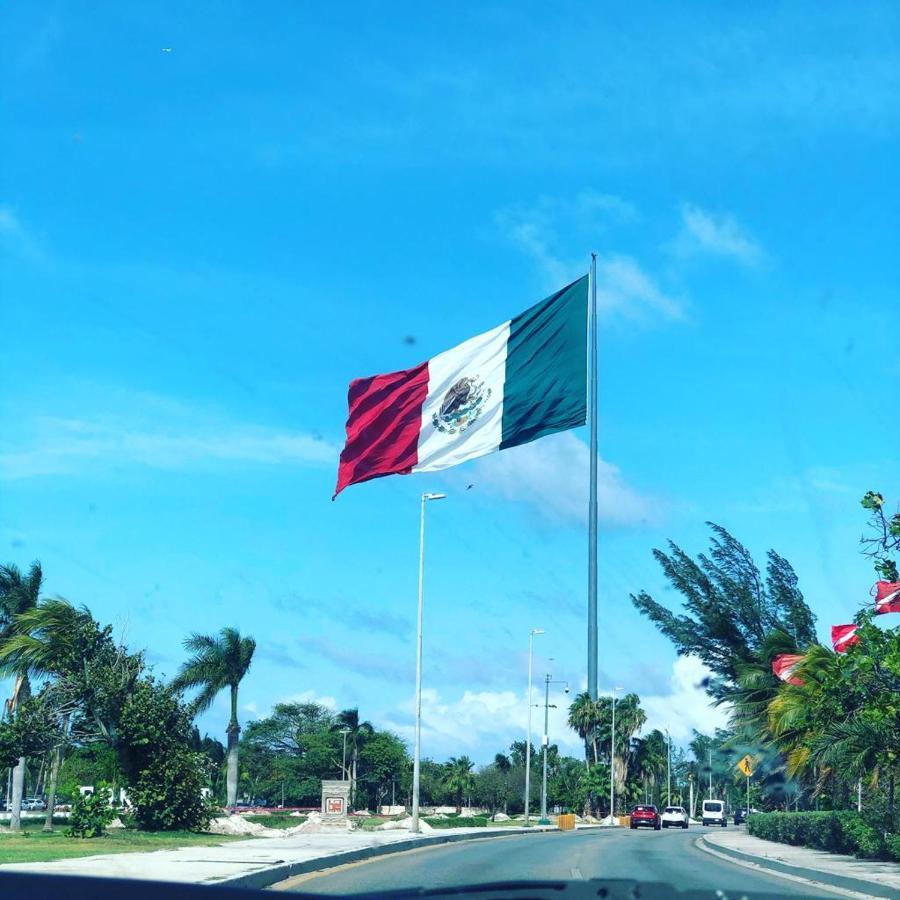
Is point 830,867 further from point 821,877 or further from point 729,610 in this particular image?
point 729,610

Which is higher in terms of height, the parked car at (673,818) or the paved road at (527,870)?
the paved road at (527,870)

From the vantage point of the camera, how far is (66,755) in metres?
36.7

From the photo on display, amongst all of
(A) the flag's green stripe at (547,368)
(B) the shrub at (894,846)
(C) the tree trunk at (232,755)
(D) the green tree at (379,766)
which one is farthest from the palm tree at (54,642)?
(D) the green tree at (379,766)

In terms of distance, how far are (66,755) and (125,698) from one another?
8.03 metres

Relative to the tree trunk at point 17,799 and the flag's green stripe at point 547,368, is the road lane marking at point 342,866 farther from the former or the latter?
the tree trunk at point 17,799

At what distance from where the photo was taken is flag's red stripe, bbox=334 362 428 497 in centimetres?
2308

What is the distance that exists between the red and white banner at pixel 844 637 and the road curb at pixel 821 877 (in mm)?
3711

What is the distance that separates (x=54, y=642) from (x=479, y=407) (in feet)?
49.3

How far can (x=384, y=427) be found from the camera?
2341 centimetres

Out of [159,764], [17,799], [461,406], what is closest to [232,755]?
[17,799]

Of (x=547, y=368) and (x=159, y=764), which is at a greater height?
(x=547, y=368)

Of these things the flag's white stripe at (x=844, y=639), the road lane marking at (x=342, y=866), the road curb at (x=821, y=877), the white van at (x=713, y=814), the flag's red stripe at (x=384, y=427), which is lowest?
the white van at (x=713, y=814)

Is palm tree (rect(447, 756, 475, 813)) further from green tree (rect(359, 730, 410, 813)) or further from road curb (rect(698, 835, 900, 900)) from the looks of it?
road curb (rect(698, 835, 900, 900))

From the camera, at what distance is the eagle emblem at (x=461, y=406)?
22781 mm
